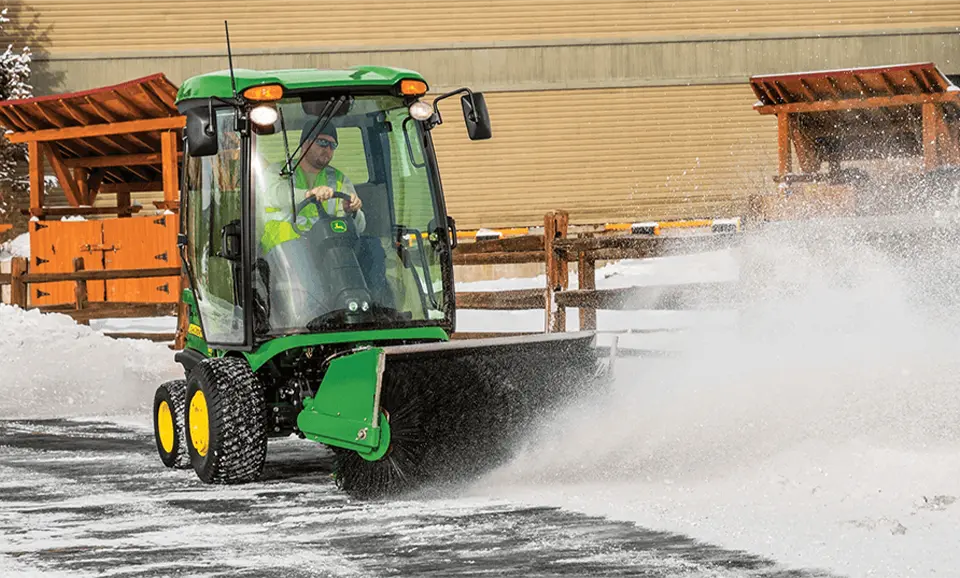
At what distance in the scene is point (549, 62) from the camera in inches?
1250

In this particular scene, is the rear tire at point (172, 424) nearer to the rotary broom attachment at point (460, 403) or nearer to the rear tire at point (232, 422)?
the rear tire at point (232, 422)

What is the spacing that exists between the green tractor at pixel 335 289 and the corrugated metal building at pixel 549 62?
75.4 feet

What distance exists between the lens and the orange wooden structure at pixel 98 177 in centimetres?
1983

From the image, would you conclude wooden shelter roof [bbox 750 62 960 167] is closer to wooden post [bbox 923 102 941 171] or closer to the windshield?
wooden post [bbox 923 102 941 171]

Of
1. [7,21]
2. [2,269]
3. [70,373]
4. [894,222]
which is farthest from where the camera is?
[7,21]

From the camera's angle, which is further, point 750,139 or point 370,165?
point 750,139

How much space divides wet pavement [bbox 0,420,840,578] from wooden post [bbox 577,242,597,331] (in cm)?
584

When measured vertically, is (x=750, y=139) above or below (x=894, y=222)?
above

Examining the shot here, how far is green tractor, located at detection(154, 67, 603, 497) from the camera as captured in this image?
25.4 feet

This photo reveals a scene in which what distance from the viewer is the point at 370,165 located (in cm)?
854

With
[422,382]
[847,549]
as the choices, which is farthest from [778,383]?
[847,549]

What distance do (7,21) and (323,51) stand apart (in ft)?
20.6

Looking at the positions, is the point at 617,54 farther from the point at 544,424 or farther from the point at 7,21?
the point at 544,424

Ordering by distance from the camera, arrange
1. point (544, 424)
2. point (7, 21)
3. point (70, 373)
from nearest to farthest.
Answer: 1. point (544, 424)
2. point (70, 373)
3. point (7, 21)
